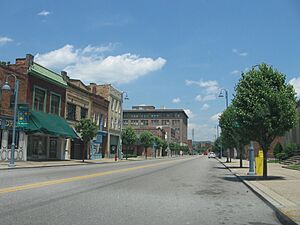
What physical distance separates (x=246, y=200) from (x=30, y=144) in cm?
2958

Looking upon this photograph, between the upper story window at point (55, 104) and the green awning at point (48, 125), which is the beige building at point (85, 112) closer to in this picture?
the upper story window at point (55, 104)

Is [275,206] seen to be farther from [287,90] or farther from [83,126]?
[83,126]

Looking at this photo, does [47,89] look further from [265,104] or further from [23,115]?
[265,104]

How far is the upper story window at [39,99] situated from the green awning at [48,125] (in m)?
0.76

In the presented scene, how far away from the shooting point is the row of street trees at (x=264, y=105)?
18922mm

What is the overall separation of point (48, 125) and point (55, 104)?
18.2 ft

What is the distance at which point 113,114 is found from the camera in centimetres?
6425

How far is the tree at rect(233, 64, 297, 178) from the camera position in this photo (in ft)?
62.1

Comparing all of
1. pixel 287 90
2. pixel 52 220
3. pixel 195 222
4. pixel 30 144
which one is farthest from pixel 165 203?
→ pixel 30 144

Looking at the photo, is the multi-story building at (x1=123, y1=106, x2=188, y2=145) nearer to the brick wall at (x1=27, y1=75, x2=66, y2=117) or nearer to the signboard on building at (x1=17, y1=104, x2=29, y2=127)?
the brick wall at (x1=27, y1=75, x2=66, y2=117)

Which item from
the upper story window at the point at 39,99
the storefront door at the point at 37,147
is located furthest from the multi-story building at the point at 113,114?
the storefront door at the point at 37,147

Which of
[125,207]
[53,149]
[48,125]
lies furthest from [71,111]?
[125,207]

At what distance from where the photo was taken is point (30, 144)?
37625mm

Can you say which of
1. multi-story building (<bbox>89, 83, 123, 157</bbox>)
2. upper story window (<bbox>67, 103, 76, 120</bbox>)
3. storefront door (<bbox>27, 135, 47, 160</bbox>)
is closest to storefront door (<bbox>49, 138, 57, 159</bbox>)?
storefront door (<bbox>27, 135, 47, 160</bbox>)
